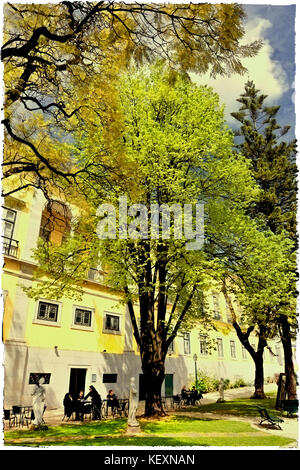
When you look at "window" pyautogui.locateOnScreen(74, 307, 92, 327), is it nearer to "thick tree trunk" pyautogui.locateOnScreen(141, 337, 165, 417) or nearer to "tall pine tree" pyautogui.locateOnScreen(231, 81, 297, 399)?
"thick tree trunk" pyautogui.locateOnScreen(141, 337, 165, 417)

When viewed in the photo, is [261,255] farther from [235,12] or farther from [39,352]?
[39,352]

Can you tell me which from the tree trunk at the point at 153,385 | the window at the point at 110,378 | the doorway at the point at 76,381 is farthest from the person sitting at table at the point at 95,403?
the window at the point at 110,378

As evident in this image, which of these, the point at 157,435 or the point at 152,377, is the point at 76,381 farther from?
the point at 157,435

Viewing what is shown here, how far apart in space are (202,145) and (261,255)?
4.96 m

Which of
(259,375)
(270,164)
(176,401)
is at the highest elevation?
(270,164)

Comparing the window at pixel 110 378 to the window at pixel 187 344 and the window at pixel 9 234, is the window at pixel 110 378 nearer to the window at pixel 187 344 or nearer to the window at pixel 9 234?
the window at pixel 187 344

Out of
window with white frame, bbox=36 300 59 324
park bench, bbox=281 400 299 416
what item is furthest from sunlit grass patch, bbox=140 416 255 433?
window with white frame, bbox=36 300 59 324

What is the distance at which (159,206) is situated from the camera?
1160cm

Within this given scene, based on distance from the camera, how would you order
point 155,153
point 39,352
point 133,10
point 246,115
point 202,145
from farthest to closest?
point 246,115 < point 39,352 < point 202,145 < point 155,153 < point 133,10

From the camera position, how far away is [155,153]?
1127 centimetres

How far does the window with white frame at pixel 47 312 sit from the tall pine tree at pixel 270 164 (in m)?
11.7

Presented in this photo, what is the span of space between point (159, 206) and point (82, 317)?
8.92 metres

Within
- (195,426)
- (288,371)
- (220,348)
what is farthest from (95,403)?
(220,348)
